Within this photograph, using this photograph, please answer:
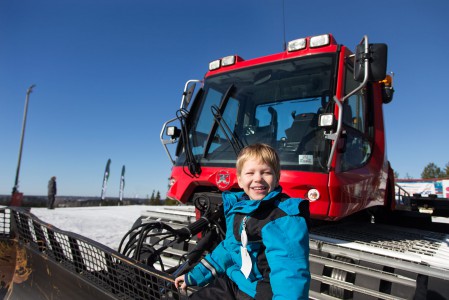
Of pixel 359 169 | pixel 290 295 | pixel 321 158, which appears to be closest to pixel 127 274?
pixel 290 295

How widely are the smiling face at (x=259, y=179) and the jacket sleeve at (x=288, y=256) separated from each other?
0.85ft

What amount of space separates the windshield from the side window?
0.25 meters

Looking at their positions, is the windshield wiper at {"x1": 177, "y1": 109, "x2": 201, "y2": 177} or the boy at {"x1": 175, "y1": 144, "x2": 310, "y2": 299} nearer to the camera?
the boy at {"x1": 175, "y1": 144, "x2": 310, "y2": 299}

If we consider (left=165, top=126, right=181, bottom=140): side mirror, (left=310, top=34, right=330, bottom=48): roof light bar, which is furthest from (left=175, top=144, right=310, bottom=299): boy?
(left=165, top=126, right=181, bottom=140): side mirror

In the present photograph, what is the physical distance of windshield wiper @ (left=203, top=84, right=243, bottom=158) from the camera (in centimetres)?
322

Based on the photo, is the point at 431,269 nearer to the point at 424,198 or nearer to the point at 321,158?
the point at 321,158

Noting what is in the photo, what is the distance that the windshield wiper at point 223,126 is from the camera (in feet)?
10.6

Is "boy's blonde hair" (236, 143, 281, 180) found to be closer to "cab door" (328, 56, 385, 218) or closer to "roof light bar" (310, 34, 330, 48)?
"cab door" (328, 56, 385, 218)

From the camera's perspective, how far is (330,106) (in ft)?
9.64

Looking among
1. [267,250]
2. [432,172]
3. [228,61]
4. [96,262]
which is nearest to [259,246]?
[267,250]

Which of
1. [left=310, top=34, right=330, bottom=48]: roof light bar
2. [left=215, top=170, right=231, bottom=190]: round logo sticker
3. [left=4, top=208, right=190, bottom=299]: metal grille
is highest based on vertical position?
[left=310, top=34, right=330, bottom=48]: roof light bar

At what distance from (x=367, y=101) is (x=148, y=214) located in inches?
118

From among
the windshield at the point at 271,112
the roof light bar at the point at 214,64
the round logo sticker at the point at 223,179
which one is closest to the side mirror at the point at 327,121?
the windshield at the point at 271,112

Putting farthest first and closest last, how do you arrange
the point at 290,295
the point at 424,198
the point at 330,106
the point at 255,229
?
the point at 424,198 < the point at 330,106 < the point at 255,229 < the point at 290,295
